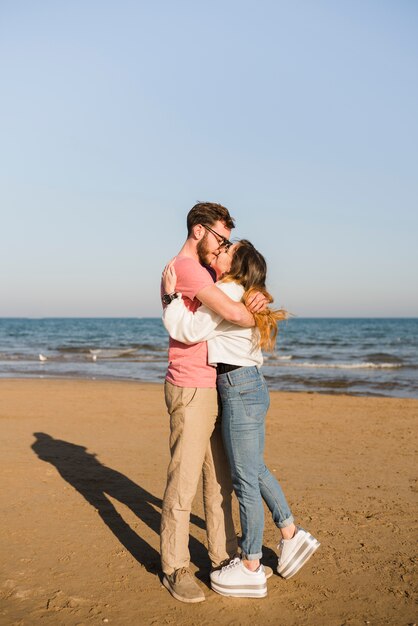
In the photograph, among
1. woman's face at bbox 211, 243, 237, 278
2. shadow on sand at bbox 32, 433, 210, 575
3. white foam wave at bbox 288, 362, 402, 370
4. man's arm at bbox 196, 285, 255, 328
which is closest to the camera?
man's arm at bbox 196, 285, 255, 328

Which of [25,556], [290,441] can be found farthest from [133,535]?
[290,441]

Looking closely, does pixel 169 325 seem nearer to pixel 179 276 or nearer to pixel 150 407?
pixel 179 276

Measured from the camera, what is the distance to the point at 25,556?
3.88 m

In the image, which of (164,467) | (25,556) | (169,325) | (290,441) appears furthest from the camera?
(290,441)

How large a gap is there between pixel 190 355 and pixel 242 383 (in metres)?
0.33

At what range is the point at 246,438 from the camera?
3.37 m

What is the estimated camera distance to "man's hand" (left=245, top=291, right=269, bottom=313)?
132 inches

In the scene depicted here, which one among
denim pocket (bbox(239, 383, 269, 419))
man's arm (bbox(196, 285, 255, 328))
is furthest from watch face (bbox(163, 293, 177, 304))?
denim pocket (bbox(239, 383, 269, 419))

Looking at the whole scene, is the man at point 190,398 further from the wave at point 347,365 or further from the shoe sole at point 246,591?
the wave at point 347,365

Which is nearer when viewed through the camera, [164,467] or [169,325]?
[169,325]

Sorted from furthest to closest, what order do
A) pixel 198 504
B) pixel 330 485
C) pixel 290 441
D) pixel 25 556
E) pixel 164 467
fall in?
pixel 290 441
pixel 164 467
pixel 330 485
pixel 198 504
pixel 25 556

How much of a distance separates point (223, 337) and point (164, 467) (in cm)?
335

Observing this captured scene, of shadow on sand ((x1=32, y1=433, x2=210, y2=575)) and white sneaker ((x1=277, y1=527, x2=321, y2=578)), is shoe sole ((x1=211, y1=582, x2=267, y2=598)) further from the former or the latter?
shadow on sand ((x1=32, y1=433, x2=210, y2=575))

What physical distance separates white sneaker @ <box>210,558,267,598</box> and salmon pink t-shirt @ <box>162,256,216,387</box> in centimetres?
→ 104
